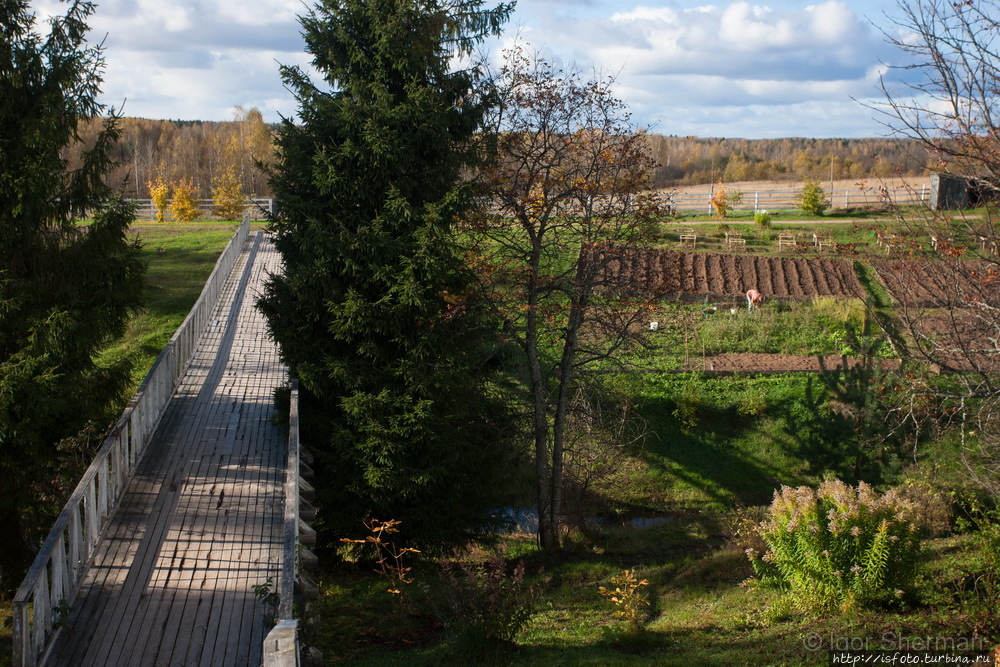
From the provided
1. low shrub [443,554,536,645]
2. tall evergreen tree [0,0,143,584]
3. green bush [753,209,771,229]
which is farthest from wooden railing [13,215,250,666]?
green bush [753,209,771,229]

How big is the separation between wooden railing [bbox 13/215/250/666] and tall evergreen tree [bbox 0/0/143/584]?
35.4 inches

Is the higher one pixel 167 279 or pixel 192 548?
pixel 167 279

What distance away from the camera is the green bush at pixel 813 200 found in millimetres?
38844

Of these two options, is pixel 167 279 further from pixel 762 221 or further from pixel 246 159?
pixel 246 159

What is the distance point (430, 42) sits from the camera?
1168 cm

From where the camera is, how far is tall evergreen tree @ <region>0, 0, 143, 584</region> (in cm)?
985

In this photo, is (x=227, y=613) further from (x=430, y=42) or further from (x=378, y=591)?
(x=430, y=42)

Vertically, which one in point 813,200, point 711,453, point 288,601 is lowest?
point 711,453

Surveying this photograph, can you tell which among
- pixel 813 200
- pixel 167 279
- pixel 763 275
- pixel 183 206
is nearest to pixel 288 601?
pixel 167 279

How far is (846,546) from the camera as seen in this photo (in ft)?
26.9

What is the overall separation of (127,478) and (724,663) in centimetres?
Answer: 742

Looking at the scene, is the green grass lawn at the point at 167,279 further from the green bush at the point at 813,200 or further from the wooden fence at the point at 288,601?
the green bush at the point at 813,200

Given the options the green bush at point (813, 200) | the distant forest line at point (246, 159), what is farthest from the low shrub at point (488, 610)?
the distant forest line at point (246, 159)

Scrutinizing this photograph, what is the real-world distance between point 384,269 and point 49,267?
183 inches
